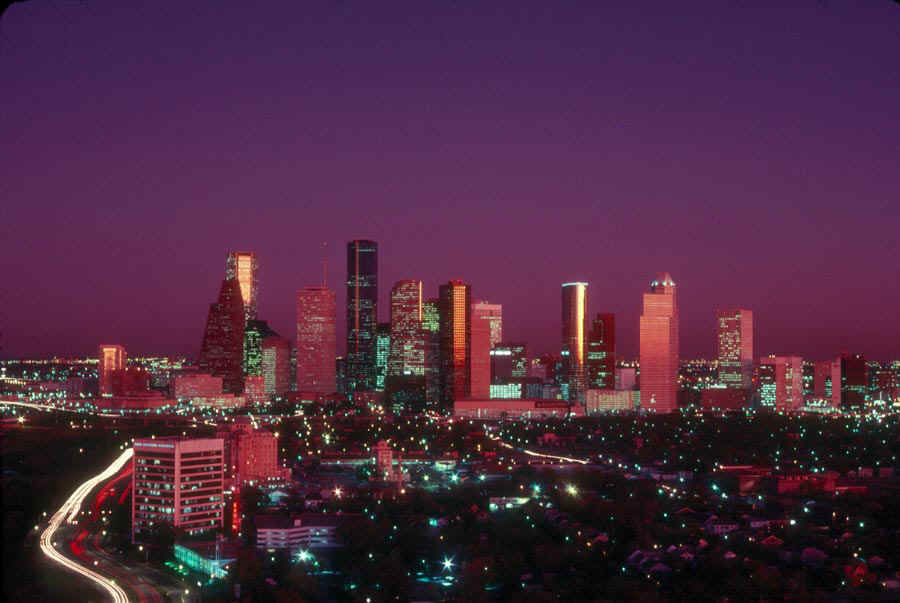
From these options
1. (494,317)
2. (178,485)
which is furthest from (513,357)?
(178,485)

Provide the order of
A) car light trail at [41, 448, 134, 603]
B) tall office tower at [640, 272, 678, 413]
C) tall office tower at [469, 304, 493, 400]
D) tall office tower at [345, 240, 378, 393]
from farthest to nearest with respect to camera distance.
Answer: tall office tower at [345, 240, 378, 393] → tall office tower at [640, 272, 678, 413] → tall office tower at [469, 304, 493, 400] → car light trail at [41, 448, 134, 603]

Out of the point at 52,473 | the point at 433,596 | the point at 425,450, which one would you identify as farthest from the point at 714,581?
the point at 425,450

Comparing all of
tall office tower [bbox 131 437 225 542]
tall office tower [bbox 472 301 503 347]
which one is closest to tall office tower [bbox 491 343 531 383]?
tall office tower [bbox 472 301 503 347]

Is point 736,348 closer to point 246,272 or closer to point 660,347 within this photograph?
point 660,347

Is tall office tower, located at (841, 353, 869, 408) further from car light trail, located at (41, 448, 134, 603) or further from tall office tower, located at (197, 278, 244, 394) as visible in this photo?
car light trail, located at (41, 448, 134, 603)

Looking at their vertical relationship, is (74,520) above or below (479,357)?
below

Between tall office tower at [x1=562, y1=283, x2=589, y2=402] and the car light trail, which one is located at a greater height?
tall office tower at [x1=562, y1=283, x2=589, y2=402]
